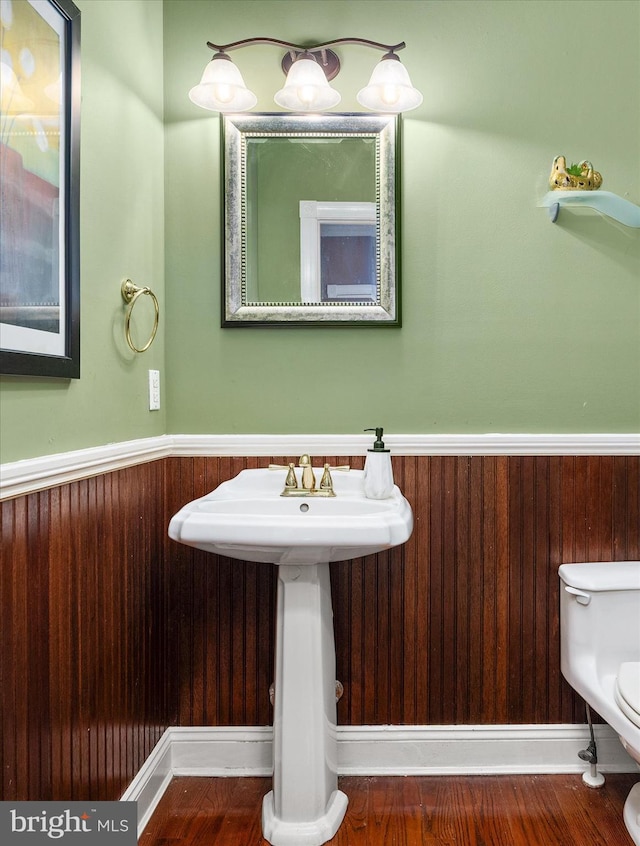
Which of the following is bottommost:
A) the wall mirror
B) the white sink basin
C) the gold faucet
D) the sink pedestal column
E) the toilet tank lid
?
the sink pedestal column

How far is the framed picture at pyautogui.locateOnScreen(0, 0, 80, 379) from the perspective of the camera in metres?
0.97

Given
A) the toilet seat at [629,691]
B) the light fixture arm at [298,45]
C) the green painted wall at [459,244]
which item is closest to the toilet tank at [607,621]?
the toilet seat at [629,691]

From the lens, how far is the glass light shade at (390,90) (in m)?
1.57

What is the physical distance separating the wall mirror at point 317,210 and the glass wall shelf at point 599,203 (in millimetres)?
461

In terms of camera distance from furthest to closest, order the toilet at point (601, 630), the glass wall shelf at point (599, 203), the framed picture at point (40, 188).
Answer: the glass wall shelf at point (599, 203) < the toilet at point (601, 630) < the framed picture at point (40, 188)

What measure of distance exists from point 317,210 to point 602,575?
1.32 metres

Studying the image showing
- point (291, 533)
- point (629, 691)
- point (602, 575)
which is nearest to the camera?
point (291, 533)

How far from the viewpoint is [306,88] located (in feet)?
5.21

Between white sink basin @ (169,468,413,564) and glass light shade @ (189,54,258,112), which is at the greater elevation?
glass light shade @ (189,54,258,112)

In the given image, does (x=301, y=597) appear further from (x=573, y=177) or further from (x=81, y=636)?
(x=573, y=177)

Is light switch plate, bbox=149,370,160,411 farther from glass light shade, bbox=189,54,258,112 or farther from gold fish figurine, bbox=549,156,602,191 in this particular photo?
gold fish figurine, bbox=549,156,602,191

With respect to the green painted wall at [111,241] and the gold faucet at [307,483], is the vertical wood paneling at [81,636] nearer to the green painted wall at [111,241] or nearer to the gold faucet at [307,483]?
the green painted wall at [111,241]

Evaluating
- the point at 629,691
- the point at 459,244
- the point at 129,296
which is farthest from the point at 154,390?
the point at 629,691

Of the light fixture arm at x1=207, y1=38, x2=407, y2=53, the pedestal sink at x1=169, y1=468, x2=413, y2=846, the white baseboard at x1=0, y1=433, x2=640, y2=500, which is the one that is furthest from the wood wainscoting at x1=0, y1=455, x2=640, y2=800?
the light fixture arm at x1=207, y1=38, x2=407, y2=53
